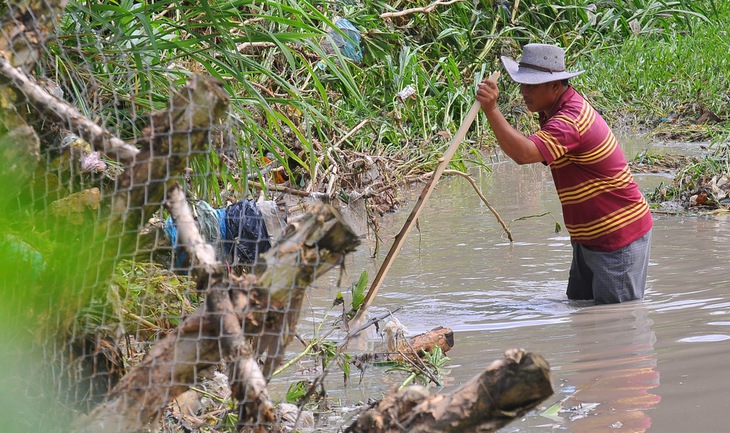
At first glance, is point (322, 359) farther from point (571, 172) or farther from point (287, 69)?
point (287, 69)

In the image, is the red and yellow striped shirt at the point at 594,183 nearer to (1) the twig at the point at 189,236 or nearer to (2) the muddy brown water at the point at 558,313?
(2) the muddy brown water at the point at 558,313

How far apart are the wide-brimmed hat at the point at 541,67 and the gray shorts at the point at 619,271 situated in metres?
0.77

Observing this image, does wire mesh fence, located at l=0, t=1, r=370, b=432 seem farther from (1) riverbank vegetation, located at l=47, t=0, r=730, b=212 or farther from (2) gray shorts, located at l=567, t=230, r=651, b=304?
(2) gray shorts, located at l=567, t=230, r=651, b=304

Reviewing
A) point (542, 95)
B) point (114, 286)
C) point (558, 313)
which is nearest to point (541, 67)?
point (542, 95)

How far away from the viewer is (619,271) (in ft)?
13.4

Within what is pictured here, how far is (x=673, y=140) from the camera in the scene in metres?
7.93

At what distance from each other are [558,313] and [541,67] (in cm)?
103

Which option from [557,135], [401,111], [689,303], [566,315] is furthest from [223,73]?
[401,111]

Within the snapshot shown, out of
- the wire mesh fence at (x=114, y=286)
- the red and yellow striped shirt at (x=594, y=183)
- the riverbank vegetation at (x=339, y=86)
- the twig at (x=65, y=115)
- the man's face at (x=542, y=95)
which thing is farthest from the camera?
the man's face at (x=542, y=95)

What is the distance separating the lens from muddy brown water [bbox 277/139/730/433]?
2730 mm

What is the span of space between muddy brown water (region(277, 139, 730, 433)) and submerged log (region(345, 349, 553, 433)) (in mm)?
548

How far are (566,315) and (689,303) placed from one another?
50cm

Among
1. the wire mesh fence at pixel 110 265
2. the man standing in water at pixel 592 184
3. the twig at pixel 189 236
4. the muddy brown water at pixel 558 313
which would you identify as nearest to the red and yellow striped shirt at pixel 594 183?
the man standing in water at pixel 592 184

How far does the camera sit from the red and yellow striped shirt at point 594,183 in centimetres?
396
